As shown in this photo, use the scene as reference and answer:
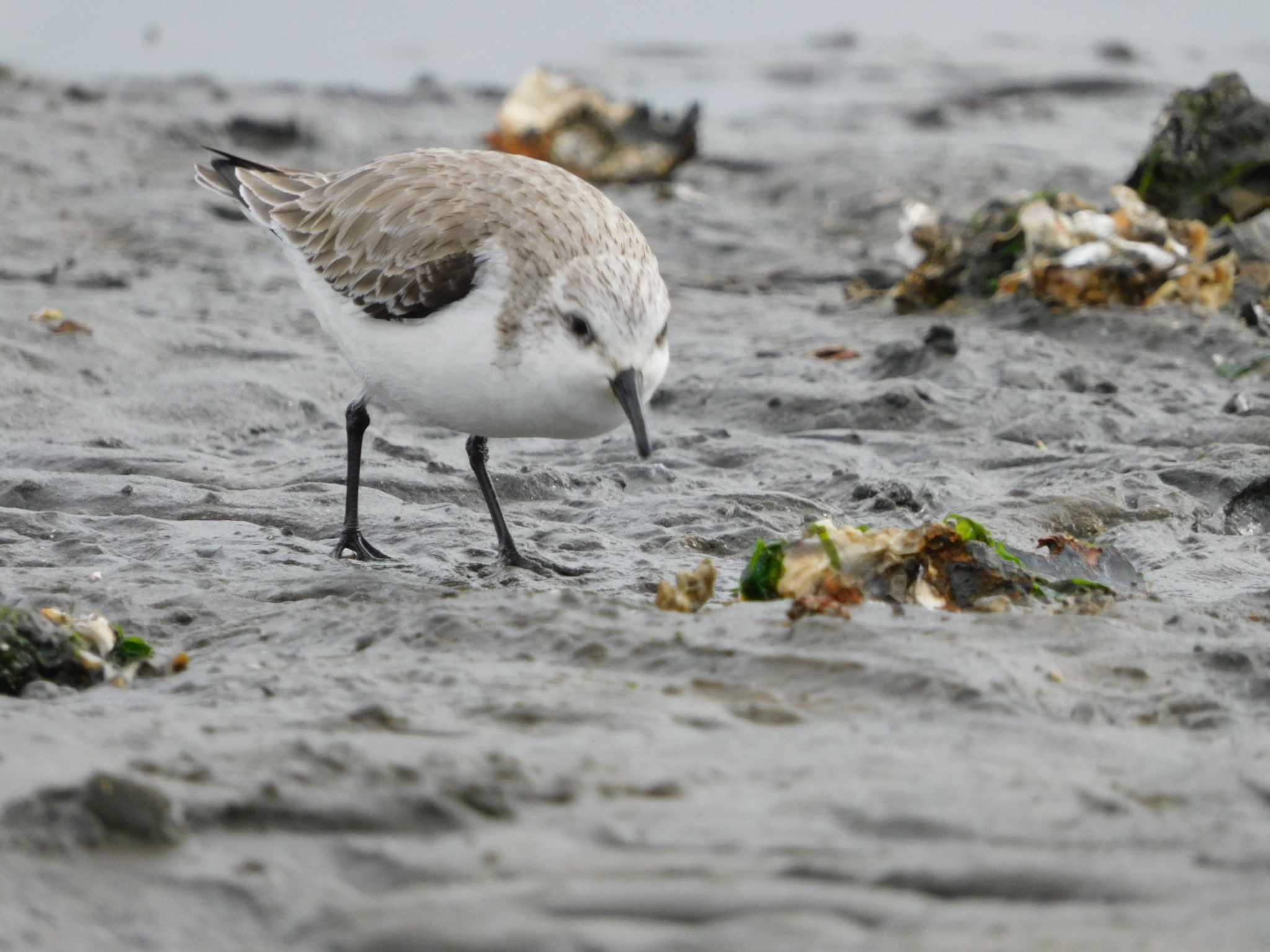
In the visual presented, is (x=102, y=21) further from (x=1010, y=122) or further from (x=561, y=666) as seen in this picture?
(x=561, y=666)

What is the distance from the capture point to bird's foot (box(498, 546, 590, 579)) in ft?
19.2

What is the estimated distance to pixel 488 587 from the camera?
567cm

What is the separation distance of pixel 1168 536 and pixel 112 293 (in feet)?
21.9

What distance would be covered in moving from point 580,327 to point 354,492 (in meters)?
1.46

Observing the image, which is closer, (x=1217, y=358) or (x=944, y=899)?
(x=944, y=899)

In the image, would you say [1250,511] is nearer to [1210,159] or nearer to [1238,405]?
[1238,405]

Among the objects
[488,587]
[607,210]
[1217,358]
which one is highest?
[607,210]

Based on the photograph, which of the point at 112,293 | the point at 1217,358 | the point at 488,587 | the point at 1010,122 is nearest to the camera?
the point at 488,587

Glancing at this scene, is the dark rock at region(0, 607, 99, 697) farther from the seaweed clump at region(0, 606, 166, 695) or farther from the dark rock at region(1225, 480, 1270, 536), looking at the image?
the dark rock at region(1225, 480, 1270, 536)

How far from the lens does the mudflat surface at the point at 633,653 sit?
3090 millimetres

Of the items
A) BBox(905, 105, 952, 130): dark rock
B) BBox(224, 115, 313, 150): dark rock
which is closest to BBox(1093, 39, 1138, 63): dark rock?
BBox(905, 105, 952, 130): dark rock

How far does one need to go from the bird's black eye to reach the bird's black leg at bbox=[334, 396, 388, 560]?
134cm

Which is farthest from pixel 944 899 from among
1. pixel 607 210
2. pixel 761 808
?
pixel 607 210

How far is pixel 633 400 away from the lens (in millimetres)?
5191
